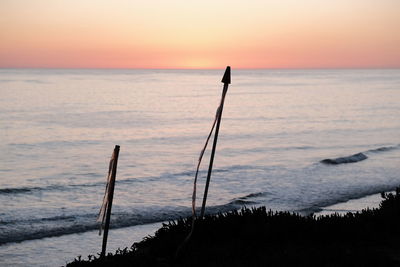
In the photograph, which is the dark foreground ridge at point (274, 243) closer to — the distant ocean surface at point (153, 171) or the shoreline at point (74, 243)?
the shoreline at point (74, 243)

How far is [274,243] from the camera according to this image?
770 centimetres

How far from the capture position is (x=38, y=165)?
2259cm

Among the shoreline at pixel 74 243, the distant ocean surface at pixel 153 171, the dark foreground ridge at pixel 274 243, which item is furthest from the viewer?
the distant ocean surface at pixel 153 171

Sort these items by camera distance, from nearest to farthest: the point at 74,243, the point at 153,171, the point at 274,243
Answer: the point at 274,243
the point at 74,243
the point at 153,171

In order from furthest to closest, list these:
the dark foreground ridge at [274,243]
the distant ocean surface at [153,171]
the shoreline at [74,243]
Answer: the distant ocean surface at [153,171] < the shoreline at [74,243] < the dark foreground ridge at [274,243]

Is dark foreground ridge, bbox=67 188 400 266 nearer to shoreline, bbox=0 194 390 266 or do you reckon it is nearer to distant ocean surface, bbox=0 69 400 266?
shoreline, bbox=0 194 390 266

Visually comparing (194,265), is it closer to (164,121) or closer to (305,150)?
(305,150)

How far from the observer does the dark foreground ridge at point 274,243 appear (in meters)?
6.72

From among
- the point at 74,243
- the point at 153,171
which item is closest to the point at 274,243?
the point at 74,243

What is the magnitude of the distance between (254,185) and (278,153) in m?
7.53

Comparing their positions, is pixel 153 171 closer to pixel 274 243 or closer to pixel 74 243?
pixel 74 243

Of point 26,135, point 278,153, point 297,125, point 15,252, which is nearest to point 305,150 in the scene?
point 278,153

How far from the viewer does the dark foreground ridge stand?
6.72m

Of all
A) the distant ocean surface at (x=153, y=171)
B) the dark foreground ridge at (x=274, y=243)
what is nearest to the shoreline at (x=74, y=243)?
the distant ocean surface at (x=153, y=171)
